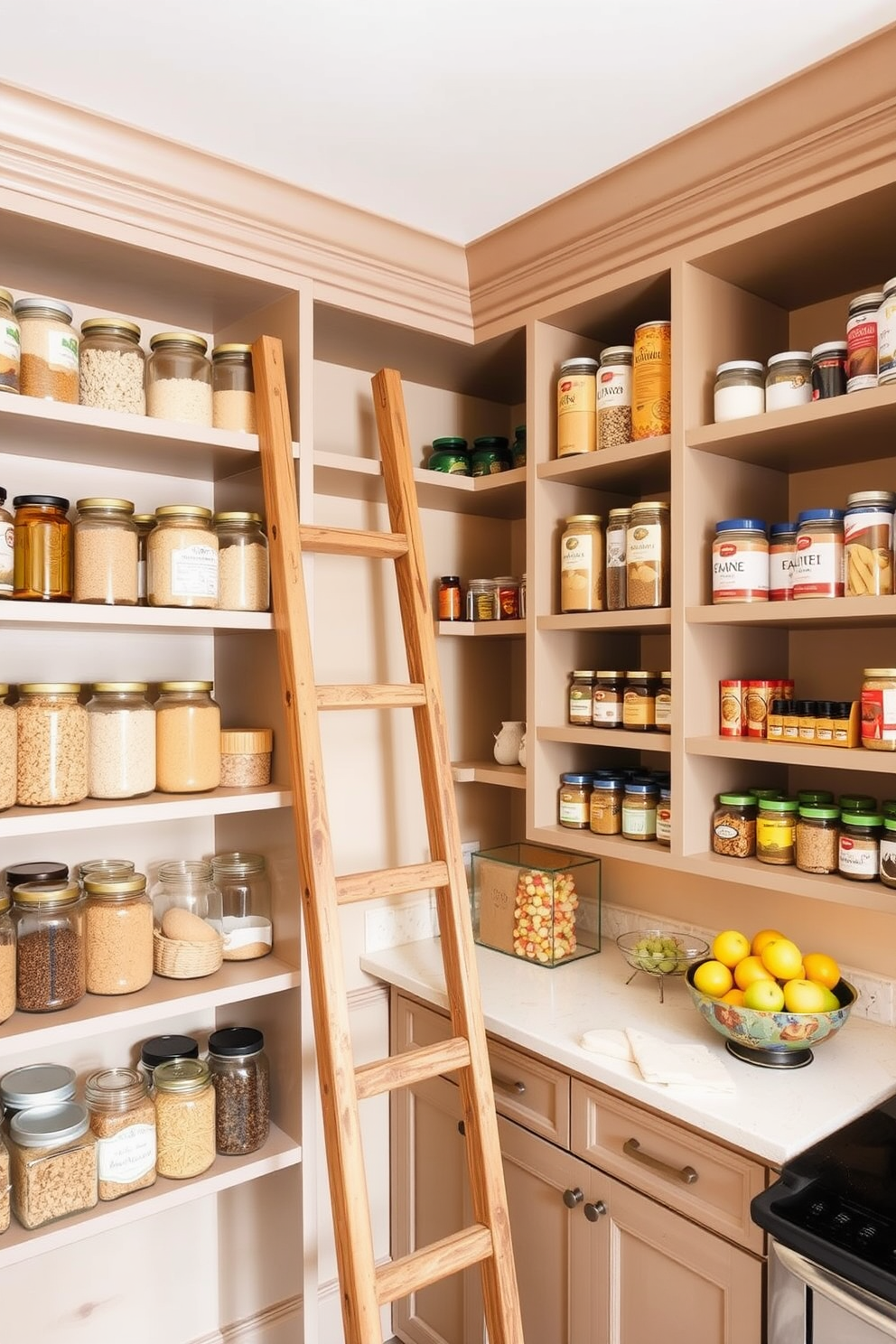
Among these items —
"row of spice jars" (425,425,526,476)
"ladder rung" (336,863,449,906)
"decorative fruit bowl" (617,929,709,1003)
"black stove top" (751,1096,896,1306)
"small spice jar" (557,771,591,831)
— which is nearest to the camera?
"black stove top" (751,1096,896,1306)

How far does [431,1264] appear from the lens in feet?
5.01

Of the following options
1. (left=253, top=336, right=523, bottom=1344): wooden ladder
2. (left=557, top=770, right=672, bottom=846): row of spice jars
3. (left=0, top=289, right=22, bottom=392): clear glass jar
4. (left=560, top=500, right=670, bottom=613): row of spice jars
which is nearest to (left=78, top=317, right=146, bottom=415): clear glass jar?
(left=0, top=289, right=22, bottom=392): clear glass jar

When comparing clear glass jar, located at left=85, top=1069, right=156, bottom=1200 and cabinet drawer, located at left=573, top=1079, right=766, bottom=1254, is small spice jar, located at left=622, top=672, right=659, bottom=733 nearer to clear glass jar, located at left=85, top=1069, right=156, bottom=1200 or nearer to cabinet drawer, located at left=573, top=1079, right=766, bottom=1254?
cabinet drawer, located at left=573, top=1079, right=766, bottom=1254

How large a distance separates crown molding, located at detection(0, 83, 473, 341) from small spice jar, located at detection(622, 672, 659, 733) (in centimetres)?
89

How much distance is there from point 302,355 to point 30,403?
53 centimetres

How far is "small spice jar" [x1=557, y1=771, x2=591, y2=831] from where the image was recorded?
2004 millimetres

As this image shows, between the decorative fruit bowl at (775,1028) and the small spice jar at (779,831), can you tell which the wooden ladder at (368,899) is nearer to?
the decorative fruit bowl at (775,1028)

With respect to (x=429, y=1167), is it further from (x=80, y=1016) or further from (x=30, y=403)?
(x=30, y=403)

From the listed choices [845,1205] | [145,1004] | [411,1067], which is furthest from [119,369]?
[845,1205]

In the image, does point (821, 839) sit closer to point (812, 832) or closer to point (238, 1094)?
point (812, 832)

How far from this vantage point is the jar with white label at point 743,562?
1.66 m

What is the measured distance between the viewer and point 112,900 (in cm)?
168

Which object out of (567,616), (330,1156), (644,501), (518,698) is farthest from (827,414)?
(330,1156)

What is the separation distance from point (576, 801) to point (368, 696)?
0.55m
